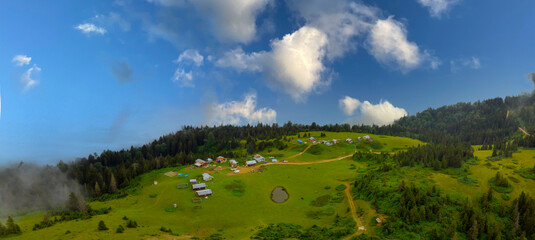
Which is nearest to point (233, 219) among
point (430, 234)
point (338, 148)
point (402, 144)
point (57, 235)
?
point (57, 235)

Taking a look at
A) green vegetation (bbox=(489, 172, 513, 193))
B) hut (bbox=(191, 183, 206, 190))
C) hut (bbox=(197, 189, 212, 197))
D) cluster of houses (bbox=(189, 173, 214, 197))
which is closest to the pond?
hut (bbox=(197, 189, 212, 197))

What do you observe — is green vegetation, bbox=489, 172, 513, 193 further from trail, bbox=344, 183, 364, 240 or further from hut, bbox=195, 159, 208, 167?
hut, bbox=195, 159, 208, 167

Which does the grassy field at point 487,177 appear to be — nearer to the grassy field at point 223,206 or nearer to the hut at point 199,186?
the grassy field at point 223,206

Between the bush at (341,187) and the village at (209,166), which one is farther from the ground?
the village at (209,166)

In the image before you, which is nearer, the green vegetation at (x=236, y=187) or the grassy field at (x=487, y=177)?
the grassy field at (x=487, y=177)

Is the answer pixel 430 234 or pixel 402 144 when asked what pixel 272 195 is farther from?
pixel 402 144

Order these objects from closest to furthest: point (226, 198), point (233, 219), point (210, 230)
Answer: point (210, 230)
point (233, 219)
point (226, 198)

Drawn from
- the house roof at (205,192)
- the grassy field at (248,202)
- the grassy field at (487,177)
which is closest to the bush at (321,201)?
the grassy field at (248,202)

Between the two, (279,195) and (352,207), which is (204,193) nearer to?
(279,195)
